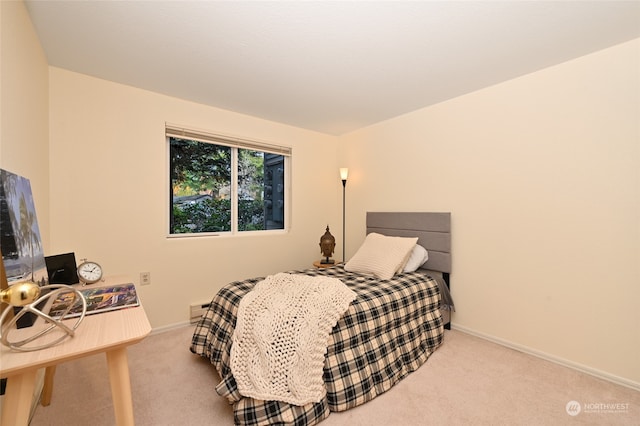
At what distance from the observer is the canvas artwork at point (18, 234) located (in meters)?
1.08

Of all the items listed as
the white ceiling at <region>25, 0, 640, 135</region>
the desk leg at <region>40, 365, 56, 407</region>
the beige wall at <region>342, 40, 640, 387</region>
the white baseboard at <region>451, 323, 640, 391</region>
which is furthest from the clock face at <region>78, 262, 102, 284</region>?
the white baseboard at <region>451, 323, 640, 391</region>

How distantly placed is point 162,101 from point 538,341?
3.84 m

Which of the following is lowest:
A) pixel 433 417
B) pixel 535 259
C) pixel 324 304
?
pixel 433 417

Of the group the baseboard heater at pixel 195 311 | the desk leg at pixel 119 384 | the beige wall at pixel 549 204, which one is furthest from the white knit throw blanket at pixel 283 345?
the beige wall at pixel 549 204

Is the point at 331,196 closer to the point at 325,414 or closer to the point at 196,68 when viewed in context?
the point at 196,68

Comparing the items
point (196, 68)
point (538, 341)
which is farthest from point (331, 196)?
point (538, 341)

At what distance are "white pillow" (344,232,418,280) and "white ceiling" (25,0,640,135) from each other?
4.64ft

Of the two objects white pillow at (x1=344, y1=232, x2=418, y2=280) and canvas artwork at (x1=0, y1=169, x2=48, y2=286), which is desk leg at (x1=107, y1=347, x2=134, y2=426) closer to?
canvas artwork at (x1=0, y1=169, x2=48, y2=286)

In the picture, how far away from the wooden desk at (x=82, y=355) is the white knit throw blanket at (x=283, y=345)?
548 mm

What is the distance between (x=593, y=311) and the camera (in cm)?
195

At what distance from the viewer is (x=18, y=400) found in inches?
35.2

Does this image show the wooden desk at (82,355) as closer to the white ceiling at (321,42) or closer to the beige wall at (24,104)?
the beige wall at (24,104)

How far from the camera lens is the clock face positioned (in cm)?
183

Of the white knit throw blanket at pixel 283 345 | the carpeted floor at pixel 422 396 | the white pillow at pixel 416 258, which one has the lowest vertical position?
the carpeted floor at pixel 422 396
